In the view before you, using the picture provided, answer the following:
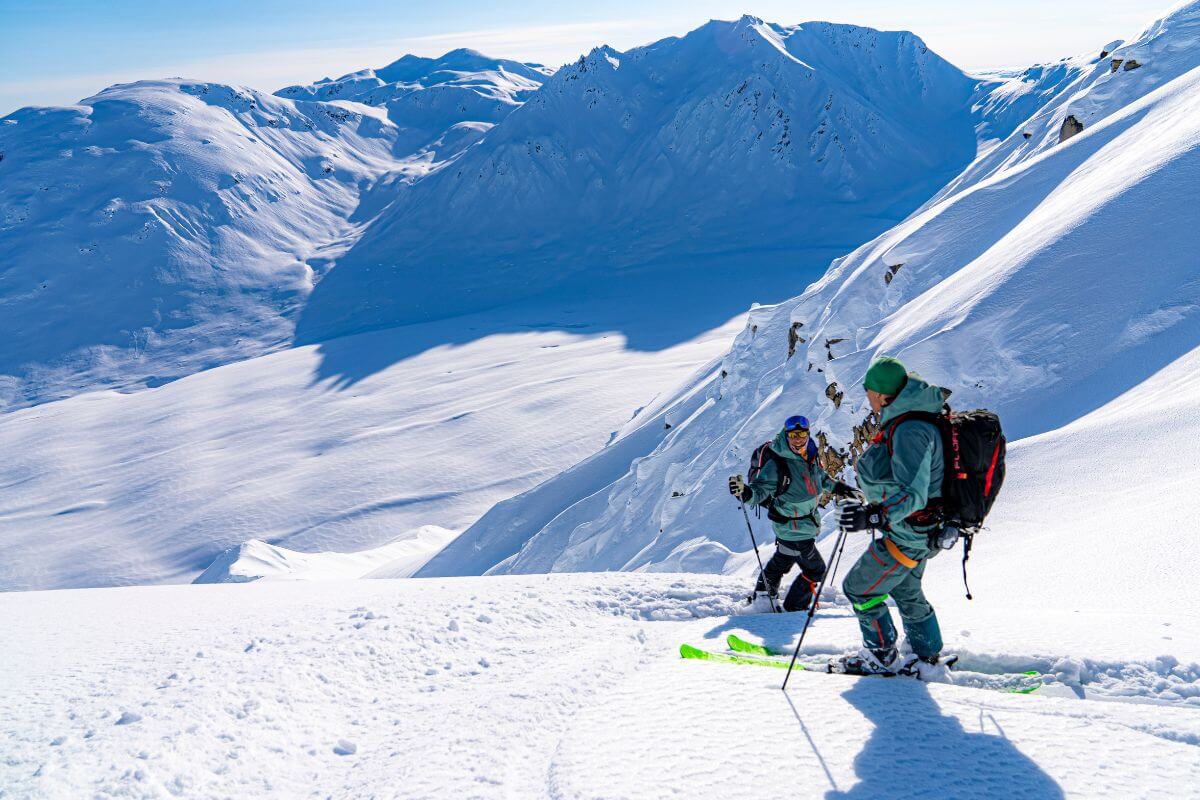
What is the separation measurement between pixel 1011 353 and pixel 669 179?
117026 millimetres

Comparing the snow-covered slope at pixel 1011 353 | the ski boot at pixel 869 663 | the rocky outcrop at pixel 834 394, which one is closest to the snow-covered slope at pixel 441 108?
the snow-covered slope at pixel 1011 353

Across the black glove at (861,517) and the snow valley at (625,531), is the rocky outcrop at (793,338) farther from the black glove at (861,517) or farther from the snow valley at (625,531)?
the black glove at (861,517)

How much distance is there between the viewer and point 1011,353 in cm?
1184

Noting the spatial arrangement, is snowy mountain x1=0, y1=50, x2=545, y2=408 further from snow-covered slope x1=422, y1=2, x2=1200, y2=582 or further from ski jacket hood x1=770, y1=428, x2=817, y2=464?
ski jacket hood x1=770, y1=428, x2=817, y2=464

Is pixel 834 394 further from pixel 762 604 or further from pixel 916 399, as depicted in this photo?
pixel 916 399

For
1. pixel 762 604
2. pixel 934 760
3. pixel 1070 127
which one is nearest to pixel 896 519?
pixel 934 760

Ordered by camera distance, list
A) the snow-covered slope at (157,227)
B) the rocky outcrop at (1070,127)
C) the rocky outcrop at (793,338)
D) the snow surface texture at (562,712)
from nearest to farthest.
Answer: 1. the snow surface texture at (562,712)
2. the rocky outcrop at (793,338)
3. the rocky outcrop at (1070,127)
4. the snow-covered slope at (157,227)

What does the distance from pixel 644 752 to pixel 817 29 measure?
172m

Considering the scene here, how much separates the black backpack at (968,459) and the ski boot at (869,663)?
912 millimetres

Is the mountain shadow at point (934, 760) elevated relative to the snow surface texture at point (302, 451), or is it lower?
elevated

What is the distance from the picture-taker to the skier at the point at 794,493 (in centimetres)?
610

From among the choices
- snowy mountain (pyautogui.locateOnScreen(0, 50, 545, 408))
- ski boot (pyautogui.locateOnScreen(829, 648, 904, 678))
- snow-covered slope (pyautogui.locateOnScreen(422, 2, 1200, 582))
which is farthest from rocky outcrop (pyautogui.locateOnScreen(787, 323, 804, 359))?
snowy mountain (pyautogui.locateOnScreen(0, 50, 545, 408))

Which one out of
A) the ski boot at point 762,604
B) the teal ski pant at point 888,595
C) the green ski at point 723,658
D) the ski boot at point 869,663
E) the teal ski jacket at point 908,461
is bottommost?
the ski boot at point 762,604

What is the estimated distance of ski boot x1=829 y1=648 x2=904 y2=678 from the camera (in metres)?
4.77
